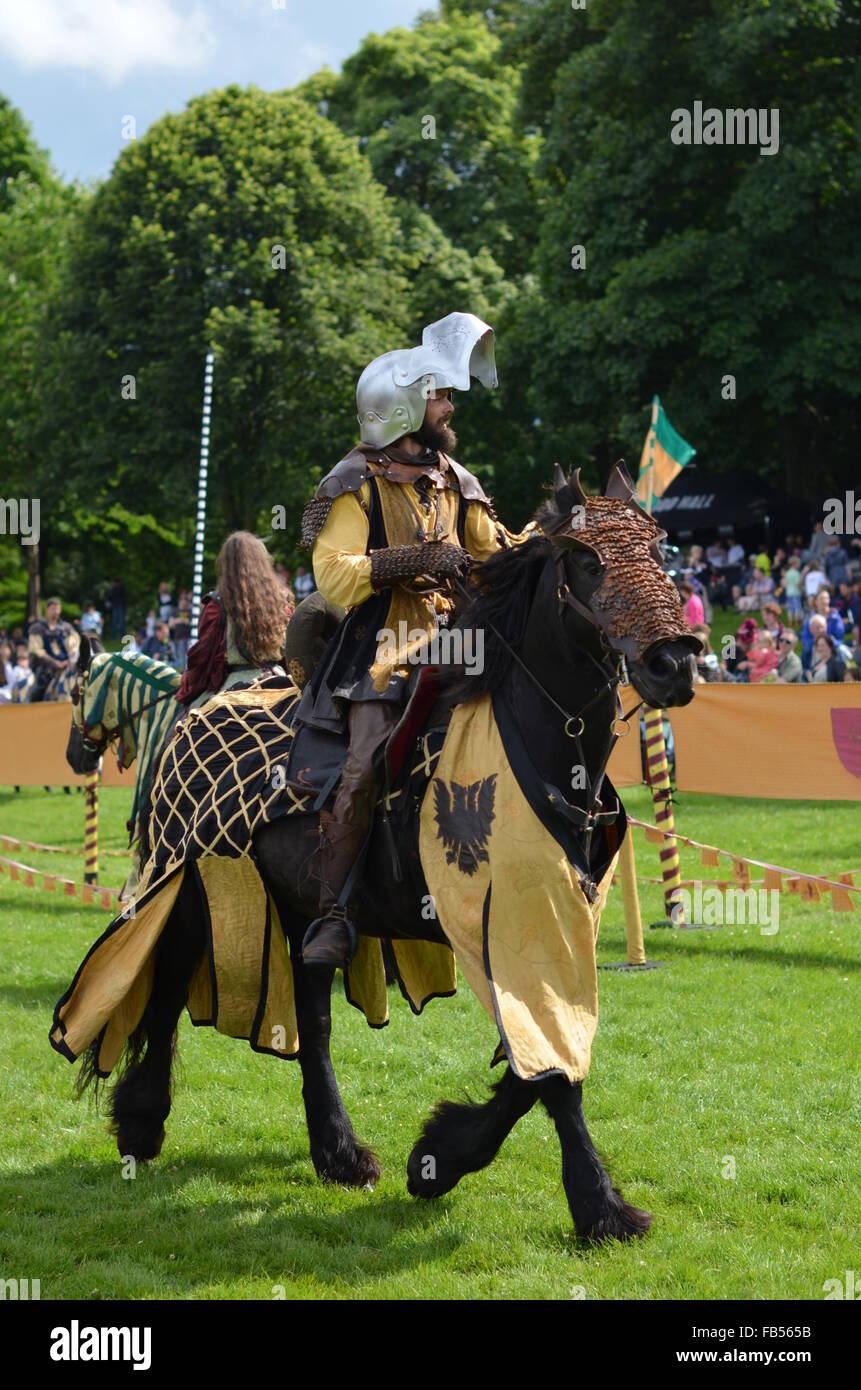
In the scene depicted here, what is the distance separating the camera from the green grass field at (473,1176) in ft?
16.4

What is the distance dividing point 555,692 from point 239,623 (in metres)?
3.55

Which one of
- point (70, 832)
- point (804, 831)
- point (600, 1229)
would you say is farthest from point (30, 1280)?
point (70, 832)

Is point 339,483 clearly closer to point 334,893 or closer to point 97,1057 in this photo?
point 334,893

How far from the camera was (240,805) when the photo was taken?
19.8 feet

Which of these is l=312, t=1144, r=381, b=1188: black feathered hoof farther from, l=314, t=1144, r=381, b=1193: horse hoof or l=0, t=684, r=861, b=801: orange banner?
l=0, t=684, r=861, b=801: orange banner

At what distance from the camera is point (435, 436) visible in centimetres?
552

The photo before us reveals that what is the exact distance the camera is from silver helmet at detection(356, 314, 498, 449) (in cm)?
527

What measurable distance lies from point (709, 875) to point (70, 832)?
7.76 m

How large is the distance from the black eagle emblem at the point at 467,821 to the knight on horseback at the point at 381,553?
13.4 inches

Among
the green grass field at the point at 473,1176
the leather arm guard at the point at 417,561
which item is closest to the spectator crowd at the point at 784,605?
the green grass field at the point at 473,1176

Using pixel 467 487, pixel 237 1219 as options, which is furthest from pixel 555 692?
pixel 237 1219

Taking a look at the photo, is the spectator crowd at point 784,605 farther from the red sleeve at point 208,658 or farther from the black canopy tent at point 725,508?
the red sleeve at point 208,658

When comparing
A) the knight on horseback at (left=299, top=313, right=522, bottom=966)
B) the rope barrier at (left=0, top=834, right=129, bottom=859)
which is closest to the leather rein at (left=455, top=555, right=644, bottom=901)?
the knight on horseback at (left=299, top=313, right=522, bottom=966)
